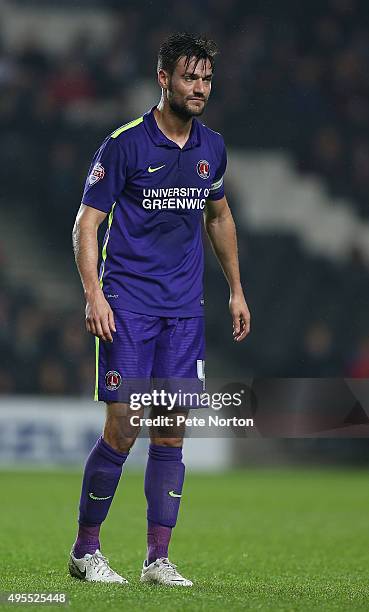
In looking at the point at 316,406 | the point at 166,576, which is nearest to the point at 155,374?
the point at 166,576

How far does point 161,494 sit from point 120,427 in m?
0.32

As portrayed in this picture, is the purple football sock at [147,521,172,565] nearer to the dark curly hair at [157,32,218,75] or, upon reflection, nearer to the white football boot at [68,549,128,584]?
the white football boot at [68,549,128,584]

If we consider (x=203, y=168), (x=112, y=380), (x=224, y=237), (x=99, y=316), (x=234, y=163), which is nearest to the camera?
(x=99, y=316)

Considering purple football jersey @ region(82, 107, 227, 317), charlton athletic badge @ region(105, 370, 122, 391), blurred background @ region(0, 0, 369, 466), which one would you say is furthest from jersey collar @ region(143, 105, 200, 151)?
blurred background @ region(0, 0, 369, 466)

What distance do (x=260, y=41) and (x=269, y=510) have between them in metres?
9.31

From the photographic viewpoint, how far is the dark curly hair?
4.64 m

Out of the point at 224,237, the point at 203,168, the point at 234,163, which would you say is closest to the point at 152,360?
the point at 224,237

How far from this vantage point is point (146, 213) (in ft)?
15.5

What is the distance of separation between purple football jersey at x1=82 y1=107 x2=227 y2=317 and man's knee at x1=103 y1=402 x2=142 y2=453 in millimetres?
367

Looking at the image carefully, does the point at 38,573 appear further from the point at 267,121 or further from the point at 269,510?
the point at 267,121

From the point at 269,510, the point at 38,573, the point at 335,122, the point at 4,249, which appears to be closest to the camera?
the point at 38,573

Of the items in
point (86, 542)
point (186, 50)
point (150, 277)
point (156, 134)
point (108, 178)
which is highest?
point (186, 50)

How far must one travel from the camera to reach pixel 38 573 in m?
5.02

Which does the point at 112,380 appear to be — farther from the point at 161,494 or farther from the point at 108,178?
the point at 108,178
